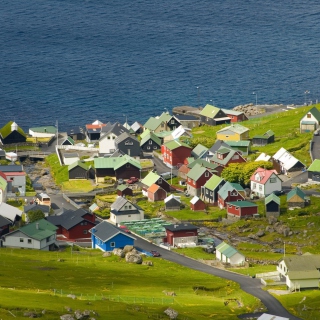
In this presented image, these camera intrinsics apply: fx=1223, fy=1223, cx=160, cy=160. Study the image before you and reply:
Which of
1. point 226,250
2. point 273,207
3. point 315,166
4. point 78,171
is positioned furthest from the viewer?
point 78,171

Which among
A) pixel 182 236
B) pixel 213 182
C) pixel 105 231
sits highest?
pixel 213 182

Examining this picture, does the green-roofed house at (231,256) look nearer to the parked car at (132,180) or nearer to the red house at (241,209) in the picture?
the red house at (241,209)

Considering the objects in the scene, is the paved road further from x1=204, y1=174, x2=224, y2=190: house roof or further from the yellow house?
the yellow house

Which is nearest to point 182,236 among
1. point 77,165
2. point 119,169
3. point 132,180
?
point 132,180

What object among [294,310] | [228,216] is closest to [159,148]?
[228,216]

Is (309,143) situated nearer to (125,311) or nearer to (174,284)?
(174,284)

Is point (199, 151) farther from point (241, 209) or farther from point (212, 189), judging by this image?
point (241, 209)

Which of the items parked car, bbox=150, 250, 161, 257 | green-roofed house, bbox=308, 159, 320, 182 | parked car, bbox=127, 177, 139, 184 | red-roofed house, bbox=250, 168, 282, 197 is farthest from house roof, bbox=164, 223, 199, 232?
parked car, bbox=127, 177, 139, 184

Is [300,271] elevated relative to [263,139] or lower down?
lower down
